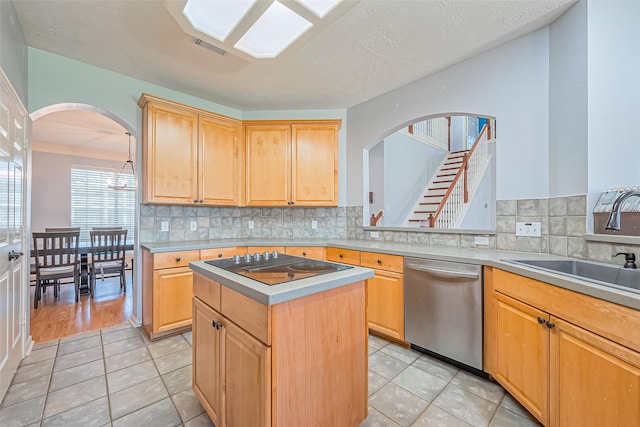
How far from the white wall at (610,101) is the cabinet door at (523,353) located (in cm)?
80

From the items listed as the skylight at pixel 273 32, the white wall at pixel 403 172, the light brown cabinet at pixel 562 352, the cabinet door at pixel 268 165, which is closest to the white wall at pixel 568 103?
the light brown cabinet at pixel 562 352

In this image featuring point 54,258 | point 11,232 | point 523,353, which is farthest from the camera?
point 54,258

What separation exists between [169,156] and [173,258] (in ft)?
3.41

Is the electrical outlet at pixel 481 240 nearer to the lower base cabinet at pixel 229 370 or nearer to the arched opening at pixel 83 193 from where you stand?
the lower base cabinet at pixel 229 370

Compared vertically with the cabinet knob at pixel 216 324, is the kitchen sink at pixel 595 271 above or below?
above

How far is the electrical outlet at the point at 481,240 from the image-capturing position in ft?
7.72

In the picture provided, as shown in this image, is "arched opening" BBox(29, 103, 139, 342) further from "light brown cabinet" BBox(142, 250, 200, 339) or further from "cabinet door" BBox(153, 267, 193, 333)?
"cabinet door" BBox(153, 267, 193, 333)

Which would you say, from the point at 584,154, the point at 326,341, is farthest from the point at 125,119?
the point at 584,154

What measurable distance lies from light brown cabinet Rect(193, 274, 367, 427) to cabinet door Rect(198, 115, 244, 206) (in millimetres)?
1794

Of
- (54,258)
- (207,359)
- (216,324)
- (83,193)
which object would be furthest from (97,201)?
(216,324)

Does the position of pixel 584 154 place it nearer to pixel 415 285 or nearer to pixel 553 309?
pixel 553 309

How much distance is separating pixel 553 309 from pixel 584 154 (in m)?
1.09

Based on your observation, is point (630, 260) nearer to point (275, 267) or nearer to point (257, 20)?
point (275, 267)

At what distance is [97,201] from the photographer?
5945mm
